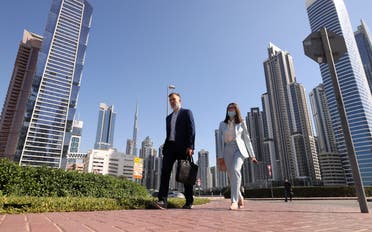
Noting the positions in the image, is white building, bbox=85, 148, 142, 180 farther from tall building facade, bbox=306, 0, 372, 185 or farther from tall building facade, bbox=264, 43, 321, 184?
tall building facade, bbox=306, 0, 372, 185

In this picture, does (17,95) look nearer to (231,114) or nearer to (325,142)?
(231,114)

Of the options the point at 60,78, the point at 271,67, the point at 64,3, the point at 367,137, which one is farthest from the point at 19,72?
the point at 367,137

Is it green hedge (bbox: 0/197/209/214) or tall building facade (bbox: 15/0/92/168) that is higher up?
tall building facade (bbox: 15/0/92/168)

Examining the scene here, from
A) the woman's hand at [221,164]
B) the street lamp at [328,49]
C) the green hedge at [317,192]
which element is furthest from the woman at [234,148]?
the green hedge at [317,192]

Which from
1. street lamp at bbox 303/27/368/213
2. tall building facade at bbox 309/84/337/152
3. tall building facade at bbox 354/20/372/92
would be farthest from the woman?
tall building facade at bbox 354/20/372/92

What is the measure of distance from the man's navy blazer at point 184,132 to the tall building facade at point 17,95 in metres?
150

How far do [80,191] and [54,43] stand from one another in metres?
168

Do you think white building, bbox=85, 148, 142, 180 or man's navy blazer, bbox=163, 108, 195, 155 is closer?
man's navy blazer, bbox=163, 108, 195, 155

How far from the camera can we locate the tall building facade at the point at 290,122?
119 meters

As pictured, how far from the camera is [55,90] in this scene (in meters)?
145

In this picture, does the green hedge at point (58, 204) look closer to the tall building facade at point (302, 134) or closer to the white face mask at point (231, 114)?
the white face mask at point (231, 114)

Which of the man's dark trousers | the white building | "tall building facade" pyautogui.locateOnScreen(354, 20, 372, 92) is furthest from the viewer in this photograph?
"tall building facade" pyautogui.locateOnScreen(354, 20, 372, 92)

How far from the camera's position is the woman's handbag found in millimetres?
4609

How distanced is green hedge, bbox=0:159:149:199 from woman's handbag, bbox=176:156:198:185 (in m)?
1.88
